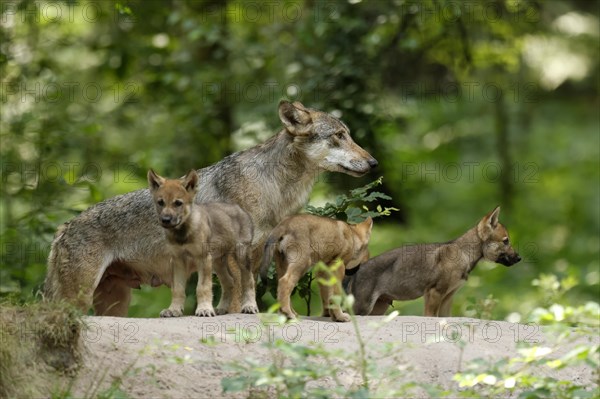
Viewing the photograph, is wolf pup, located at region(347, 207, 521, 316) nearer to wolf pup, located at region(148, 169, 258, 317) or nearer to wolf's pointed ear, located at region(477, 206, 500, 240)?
wolf's pointed ear, located at region(477, 206, 500, 240)

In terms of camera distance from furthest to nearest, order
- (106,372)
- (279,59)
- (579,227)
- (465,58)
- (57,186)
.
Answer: (579,227) → (279,59) → (465,58) → (57,186) → (106,372)

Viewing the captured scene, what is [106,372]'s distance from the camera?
7945 mm

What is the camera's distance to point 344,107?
627 inches

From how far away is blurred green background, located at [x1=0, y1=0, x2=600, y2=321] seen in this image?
1609cm

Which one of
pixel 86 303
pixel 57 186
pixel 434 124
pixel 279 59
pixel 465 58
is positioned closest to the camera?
pixel 86 303

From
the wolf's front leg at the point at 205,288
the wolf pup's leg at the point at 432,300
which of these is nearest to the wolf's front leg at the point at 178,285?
the wolf's front leg at the point at 205,288

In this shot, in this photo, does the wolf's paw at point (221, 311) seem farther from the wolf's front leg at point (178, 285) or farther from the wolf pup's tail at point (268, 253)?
the wolf pup's tail at point (268, 253)

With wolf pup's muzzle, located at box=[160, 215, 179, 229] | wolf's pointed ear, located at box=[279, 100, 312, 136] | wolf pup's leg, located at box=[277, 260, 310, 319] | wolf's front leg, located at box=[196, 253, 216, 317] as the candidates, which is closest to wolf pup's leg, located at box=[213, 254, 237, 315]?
wolf's front leg, located at box=[196, 253, 216, 317]

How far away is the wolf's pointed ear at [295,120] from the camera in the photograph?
36.3 ft

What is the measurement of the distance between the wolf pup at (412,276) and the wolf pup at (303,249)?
1127mm

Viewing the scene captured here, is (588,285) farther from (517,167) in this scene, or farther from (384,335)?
(384,335)

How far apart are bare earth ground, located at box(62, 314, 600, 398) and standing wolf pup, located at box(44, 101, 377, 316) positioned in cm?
138

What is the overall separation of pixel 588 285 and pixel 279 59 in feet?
23.6

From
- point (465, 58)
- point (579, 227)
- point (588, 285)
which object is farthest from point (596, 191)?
point (465, 58)
